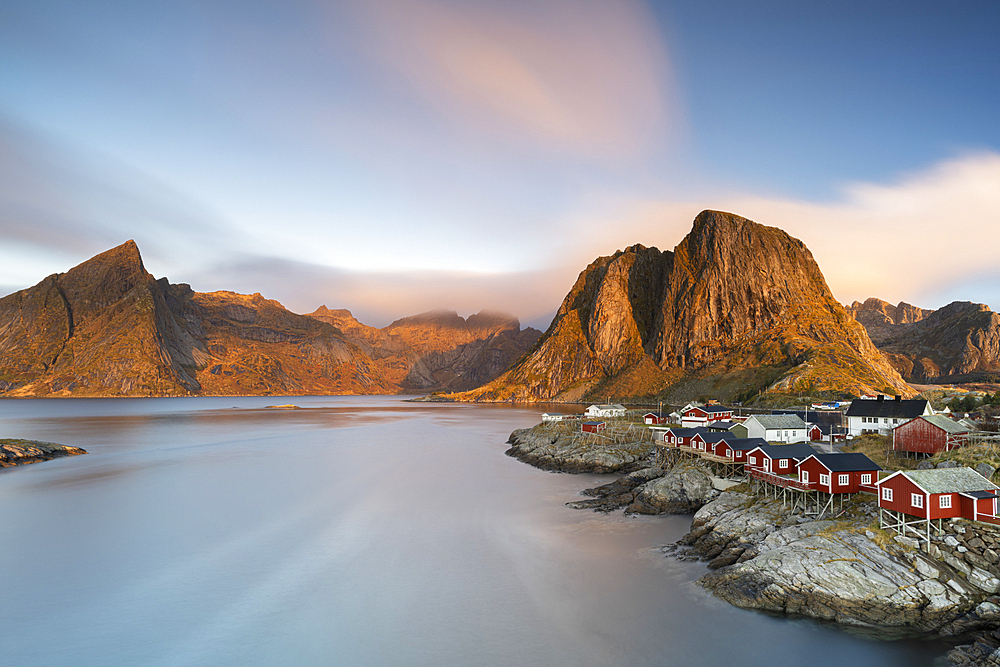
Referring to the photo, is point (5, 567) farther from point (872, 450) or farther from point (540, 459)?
point (872, 450)

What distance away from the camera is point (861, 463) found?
33.2m

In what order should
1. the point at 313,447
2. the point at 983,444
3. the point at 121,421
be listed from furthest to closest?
the point at 121,421 < the point at 313,447 < the point at 983,444

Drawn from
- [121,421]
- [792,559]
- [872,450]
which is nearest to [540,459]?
[872,450]

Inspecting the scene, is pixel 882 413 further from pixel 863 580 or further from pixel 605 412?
pixel 605 412

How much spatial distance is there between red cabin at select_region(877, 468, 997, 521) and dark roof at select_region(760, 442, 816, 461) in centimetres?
823

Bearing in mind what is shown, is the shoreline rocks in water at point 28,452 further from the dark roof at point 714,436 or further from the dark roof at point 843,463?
the dark roof at point 843,463

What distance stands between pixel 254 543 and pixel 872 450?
2174 inches

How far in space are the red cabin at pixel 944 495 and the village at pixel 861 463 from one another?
1.7 inches

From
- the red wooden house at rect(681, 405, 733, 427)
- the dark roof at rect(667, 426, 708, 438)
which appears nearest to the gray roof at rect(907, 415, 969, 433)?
the dark roof at rect(667, 426, 708, 438)

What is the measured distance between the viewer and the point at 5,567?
32.9 meters

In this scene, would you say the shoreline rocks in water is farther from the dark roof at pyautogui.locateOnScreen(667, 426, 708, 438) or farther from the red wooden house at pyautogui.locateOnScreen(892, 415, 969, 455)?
the red wooden house at pyautogui.locateOnScreen(892, 415, 969, 455)

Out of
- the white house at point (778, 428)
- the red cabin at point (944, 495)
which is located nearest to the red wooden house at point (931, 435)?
the white house at point (778, 428)

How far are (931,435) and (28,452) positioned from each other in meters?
113

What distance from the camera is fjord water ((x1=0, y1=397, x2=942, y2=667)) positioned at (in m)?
22.5
